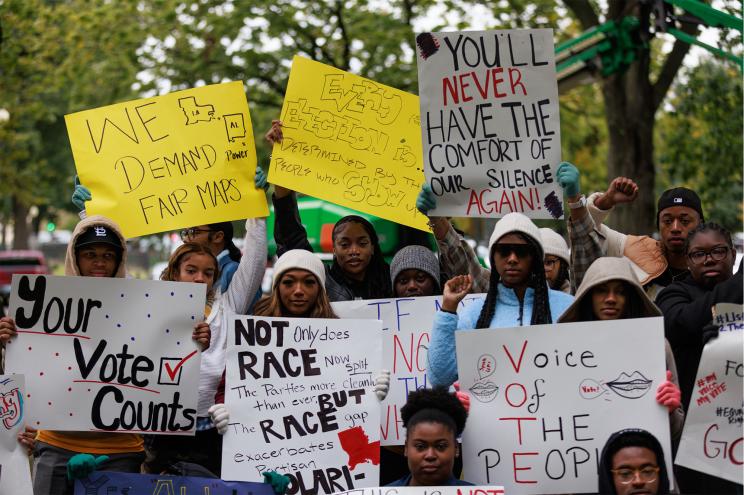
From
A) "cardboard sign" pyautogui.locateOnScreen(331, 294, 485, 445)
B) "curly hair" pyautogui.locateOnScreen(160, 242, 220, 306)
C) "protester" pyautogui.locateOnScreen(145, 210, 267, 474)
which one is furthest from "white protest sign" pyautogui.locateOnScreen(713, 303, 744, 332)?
"curly hair" pyautogui.locateOnScreen(160, 242, 220, 306)

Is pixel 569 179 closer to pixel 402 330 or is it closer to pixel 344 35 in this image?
pixel 402 330

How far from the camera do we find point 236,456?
5.34 meters

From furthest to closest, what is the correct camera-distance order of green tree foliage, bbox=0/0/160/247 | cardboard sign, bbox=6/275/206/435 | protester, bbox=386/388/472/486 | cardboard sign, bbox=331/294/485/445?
1. green tree foliage, bbox=0/0/160/247
2. cardboard sign, bbox=331/294/485/445
3. cardboard sign, bbox=6/275/206/435
4. protester, bbox=386/388/472/486

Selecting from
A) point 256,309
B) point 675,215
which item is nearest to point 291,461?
point 256,309

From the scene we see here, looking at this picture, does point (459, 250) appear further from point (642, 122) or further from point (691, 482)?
point (642, 122)

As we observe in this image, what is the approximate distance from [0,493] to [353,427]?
1.64m

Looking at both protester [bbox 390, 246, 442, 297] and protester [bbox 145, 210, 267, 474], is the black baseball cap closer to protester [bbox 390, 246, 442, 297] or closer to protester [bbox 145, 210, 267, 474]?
protester [bbox 145, 210, 267, 474]

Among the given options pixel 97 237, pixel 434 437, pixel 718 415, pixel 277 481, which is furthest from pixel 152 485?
pixel 718 415

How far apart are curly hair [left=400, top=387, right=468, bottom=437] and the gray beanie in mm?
1382

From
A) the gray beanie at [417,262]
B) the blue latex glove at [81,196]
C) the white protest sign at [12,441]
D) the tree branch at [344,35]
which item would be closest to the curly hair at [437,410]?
the gray beanie at [417,262]

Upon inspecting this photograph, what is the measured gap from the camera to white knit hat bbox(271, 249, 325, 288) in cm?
575

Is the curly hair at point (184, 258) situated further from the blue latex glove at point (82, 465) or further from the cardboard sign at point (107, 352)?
the blue latex glove at point (82, 465)

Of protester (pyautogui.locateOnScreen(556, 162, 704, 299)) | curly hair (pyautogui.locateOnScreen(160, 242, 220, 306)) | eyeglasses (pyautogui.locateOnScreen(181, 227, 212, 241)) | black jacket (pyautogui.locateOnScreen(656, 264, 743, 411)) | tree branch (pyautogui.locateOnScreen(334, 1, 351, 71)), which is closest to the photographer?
black jacket (pyautogui.locateOnScreen(656, 264, 743, 411))

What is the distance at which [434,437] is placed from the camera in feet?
15.9
